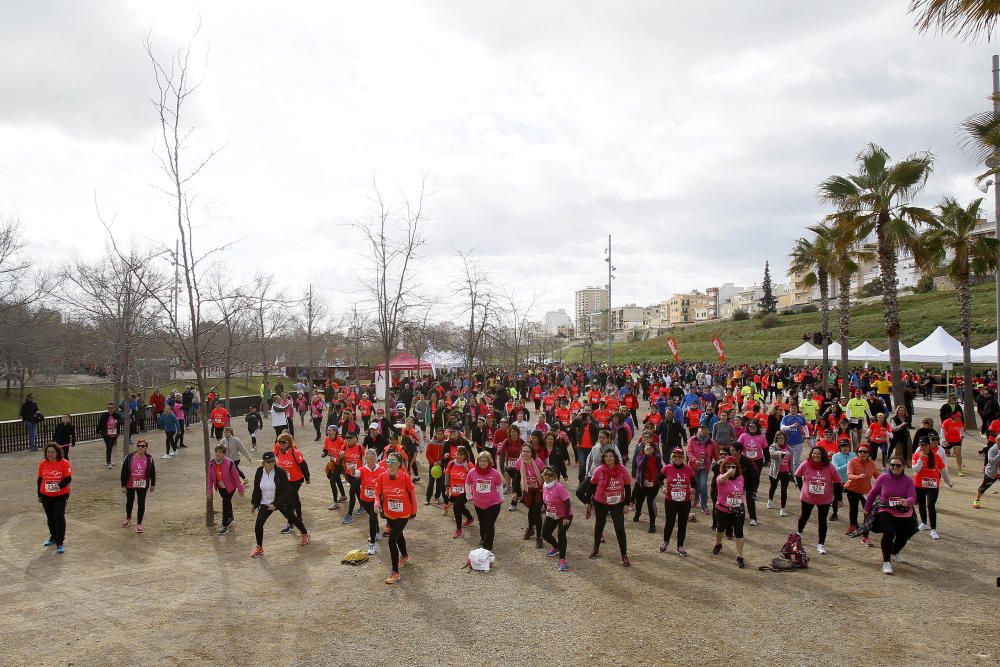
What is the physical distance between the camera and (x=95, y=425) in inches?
786

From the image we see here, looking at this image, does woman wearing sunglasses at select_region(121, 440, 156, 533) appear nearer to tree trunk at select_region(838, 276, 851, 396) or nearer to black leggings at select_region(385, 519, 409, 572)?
black leggings at select_region(385, 519, 409, 572)

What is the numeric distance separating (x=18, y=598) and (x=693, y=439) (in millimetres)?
9163

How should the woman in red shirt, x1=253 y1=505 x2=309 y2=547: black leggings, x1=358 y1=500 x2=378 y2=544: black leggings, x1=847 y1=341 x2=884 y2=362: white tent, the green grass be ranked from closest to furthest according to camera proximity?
1. x1=358 y1=500 x2=378 y2=544: black leggings
2. x1=253 y1=505 x2=309 y2=547: black leggings
3. the woman in red shirt
4. the green grass
5. x1=847 y1=341 x2=884 y2=362: white tent

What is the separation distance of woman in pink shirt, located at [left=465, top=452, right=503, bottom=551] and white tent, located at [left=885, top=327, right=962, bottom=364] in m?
24.2

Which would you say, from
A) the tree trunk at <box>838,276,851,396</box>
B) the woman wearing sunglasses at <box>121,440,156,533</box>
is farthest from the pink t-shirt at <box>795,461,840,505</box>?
the tree trunk at <box>838,276,851,396</box>

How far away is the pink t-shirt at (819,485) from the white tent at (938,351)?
835 inches

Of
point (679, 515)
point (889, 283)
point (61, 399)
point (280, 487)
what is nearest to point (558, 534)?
point (679, 515)

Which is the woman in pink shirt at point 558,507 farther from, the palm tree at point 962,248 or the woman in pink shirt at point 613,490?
the palm tree at point 962,248

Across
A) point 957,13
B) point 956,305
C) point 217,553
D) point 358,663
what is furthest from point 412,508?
point 956,305

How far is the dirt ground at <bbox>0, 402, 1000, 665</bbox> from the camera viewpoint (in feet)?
18.2

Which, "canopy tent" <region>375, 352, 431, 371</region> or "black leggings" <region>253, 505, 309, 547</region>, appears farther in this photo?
"canopy tent" <region>375, 352, 431, 371</region>

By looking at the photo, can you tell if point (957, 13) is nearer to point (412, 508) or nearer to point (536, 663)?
point (536, 663)

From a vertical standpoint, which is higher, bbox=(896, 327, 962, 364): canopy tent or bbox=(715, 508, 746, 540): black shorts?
bbox=(896, 327, 962, 364): canopy tent

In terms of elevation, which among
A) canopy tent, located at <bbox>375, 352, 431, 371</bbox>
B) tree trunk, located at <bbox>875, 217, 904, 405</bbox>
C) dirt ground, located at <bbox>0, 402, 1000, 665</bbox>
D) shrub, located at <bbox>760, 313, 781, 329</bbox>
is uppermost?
shrub, located at <bbox>760, 313, 781, 329</bbox>
